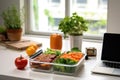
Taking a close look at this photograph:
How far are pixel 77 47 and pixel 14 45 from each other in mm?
526

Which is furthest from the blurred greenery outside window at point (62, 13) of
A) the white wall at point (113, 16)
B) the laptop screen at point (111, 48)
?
the laptop screen at point (111, 48)

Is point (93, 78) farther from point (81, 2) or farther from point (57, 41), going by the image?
point (81, 2)

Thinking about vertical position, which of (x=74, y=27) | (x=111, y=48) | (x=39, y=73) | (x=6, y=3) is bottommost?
(x=39, y=73)

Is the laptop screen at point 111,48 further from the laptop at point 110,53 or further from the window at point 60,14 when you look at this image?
the window at point 60,14

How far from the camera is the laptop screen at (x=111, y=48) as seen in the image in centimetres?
163

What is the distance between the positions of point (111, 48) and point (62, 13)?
1.10 metres

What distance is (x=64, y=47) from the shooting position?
215 cm

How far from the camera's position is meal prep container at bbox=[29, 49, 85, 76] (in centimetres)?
150

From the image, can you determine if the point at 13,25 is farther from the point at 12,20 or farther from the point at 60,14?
the point at 60,14

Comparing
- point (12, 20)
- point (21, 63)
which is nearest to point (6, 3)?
point (12, 20)

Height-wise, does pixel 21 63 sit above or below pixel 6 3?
below

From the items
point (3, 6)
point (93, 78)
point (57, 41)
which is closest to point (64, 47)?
point (57, 41)

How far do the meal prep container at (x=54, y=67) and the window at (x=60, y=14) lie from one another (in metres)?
1.02

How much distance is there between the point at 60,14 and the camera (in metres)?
2.67
